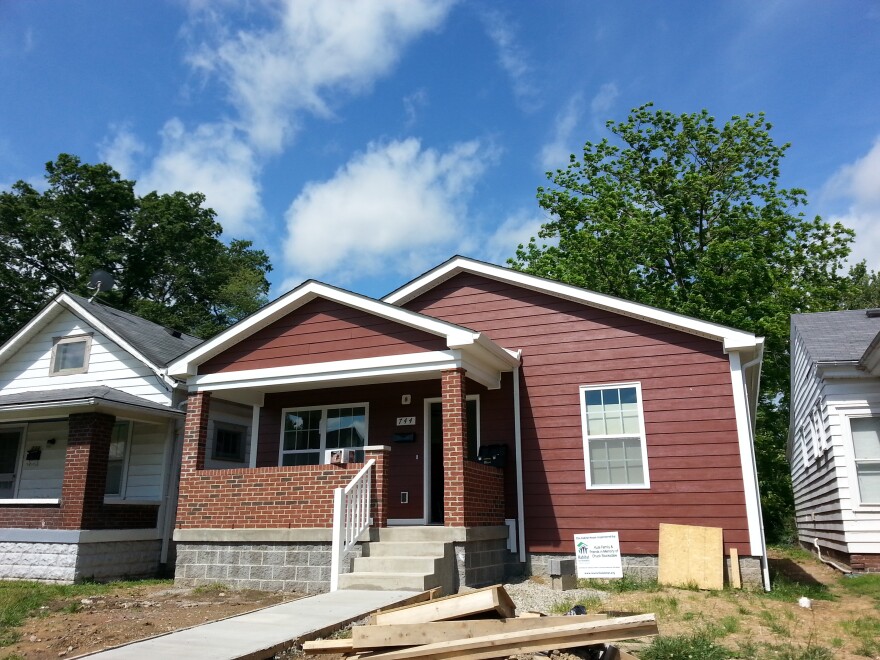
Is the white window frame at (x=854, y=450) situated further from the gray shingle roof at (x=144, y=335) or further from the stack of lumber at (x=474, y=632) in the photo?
the gray shingle roof at (x=144, y=335)

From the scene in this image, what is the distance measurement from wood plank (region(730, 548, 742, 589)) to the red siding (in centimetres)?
494

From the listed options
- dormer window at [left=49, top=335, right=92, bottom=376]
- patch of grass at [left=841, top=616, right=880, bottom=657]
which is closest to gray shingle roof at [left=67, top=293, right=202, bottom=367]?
dormer window at [left=49, top=335, right=92, bottom=376]

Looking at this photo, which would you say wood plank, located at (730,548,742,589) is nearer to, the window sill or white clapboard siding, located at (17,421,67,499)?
the window sill

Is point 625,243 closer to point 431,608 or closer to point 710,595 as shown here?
point 710,595

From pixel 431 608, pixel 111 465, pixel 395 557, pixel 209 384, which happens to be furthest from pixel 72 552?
pixel 431 608

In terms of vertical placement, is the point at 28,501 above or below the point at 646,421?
below

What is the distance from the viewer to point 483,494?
973 cm

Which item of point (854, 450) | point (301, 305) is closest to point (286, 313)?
point (301, 305)

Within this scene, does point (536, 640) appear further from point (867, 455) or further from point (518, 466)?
point (867, 455)

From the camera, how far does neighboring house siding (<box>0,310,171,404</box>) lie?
13656 millimetres

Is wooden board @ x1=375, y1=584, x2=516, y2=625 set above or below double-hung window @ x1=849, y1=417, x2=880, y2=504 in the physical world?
below

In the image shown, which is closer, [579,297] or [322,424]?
[579,297]

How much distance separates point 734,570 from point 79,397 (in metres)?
11.1

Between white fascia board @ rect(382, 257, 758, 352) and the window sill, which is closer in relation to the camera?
white fascia board @ rect(382, 257, 758, 352)
